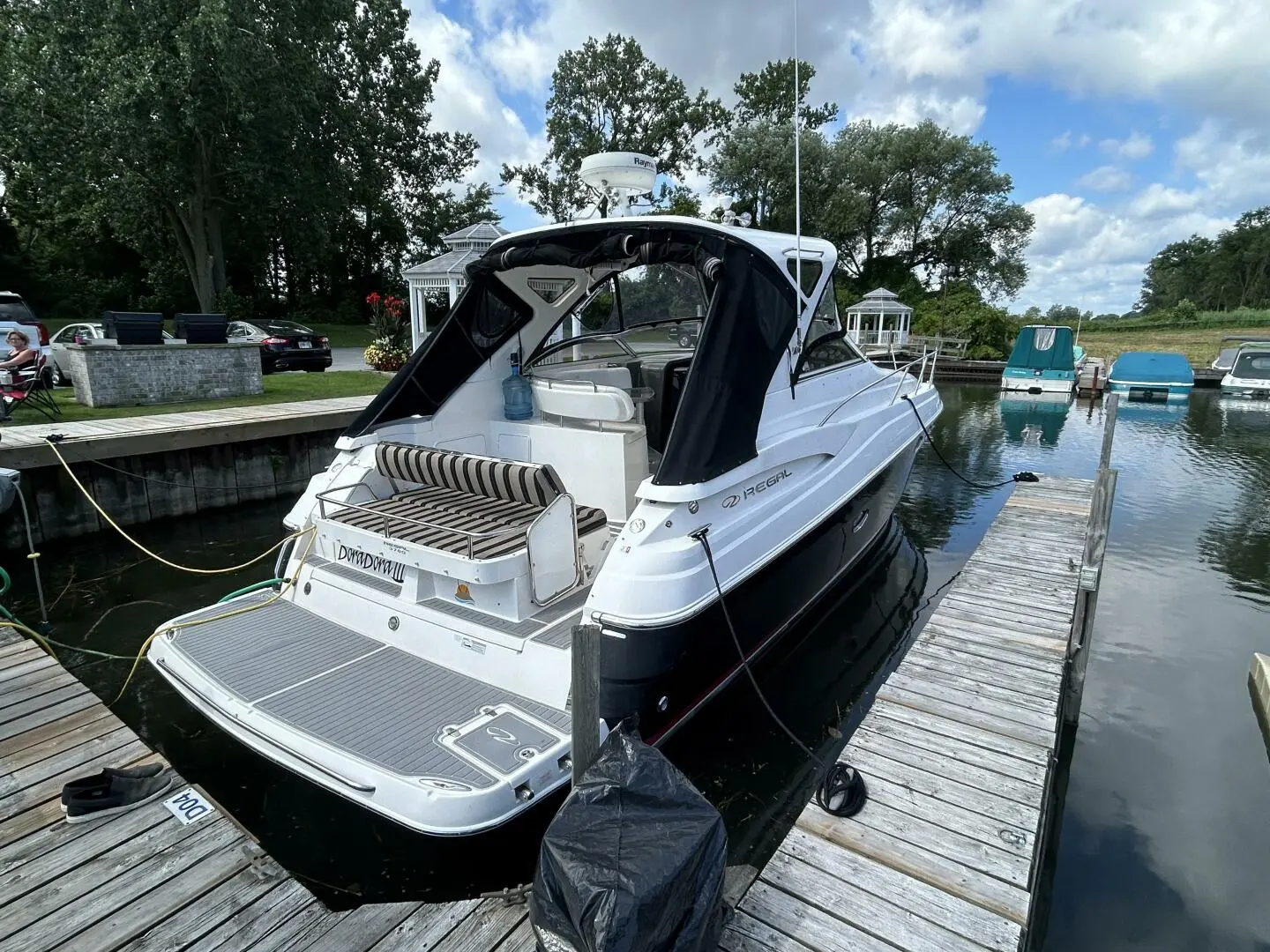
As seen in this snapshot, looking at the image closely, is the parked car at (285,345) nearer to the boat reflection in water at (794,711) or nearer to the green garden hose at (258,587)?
the green garden hose at (258,587)

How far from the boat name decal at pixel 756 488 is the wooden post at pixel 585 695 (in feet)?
4.66

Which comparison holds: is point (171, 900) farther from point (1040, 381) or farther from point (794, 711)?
point (1040, 381)

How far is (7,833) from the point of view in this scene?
8.25ft

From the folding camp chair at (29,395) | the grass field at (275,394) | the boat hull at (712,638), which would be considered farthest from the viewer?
the grass field at (275,394)

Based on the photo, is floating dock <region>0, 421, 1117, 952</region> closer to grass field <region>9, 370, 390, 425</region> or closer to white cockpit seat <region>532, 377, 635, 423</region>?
white cockpit seat <region>532, 377, 635, 423</region>

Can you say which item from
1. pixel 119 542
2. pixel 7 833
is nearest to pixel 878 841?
pixel 7 833

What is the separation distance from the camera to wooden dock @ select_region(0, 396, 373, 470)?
679 centimetres

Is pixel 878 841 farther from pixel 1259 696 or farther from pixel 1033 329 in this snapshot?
pixel 1033 329

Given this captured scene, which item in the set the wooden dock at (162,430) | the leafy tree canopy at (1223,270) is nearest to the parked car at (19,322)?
the wooden dock at (162,430)

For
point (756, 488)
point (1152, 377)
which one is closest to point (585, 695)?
point (756, 488)

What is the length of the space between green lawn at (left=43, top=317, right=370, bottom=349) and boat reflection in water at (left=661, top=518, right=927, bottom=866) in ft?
64.1

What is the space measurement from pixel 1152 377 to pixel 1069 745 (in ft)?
62.8

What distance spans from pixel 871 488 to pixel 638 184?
285 centimetres

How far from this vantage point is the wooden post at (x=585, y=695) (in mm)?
2240
